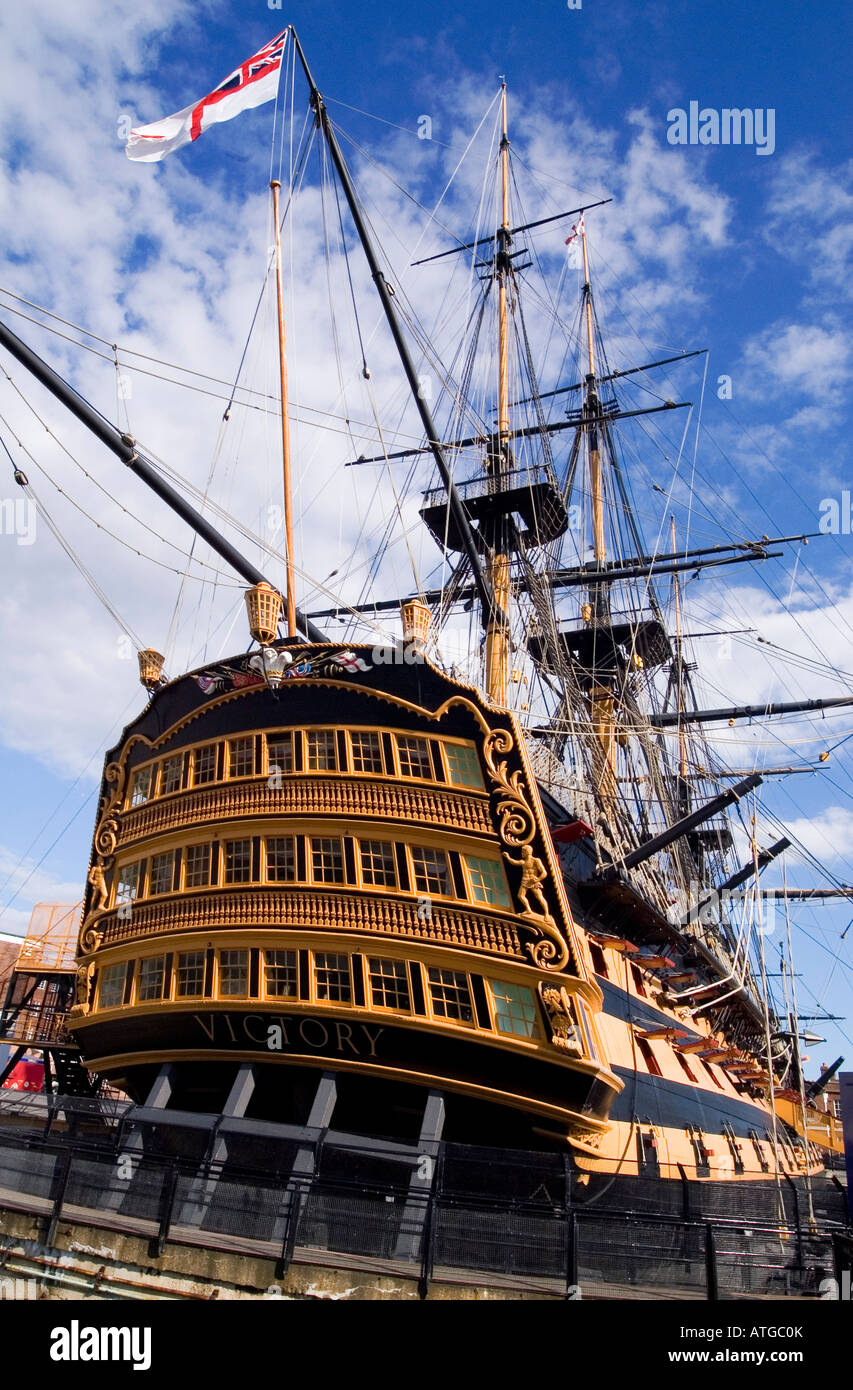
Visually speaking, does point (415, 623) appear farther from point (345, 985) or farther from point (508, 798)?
point (345, 985)

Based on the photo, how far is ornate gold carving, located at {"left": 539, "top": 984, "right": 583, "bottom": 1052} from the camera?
12.5m

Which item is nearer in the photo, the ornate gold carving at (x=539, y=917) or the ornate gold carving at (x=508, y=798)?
the ornate gold carving at (x=539, y=917)

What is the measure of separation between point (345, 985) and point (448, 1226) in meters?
4.69

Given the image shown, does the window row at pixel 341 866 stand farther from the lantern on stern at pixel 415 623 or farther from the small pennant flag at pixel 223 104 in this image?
the small pennant flag at pixel 223 104

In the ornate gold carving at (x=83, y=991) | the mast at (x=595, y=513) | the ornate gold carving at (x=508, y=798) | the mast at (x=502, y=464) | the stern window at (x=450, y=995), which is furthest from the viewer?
the mast at (x=595, y=513)

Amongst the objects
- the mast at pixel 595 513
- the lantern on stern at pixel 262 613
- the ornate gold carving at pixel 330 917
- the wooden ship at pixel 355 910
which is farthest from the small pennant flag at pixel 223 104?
the mast at pixel 595 513

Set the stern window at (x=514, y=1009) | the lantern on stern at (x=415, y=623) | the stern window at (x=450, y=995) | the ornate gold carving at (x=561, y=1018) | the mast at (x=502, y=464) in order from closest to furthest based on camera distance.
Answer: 1. the ornate gold carving at (x=561, y=1018)
2. the stern window at (x=514, y=1009)
3. the stern window at (x=450, y=995)
4. the lantern on stern at (x=415, y=623)
5. the mast at (x=502, y=464)

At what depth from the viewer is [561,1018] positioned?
1273 cm

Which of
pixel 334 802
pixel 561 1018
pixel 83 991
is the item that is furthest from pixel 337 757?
pixel 83 991

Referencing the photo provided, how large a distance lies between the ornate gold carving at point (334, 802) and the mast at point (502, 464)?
1110cm

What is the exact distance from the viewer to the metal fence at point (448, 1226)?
9.37 m

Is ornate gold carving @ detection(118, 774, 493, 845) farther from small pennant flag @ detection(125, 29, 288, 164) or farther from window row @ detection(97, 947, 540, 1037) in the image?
small pennant flag @ detection(125, 29, 288, 164)
